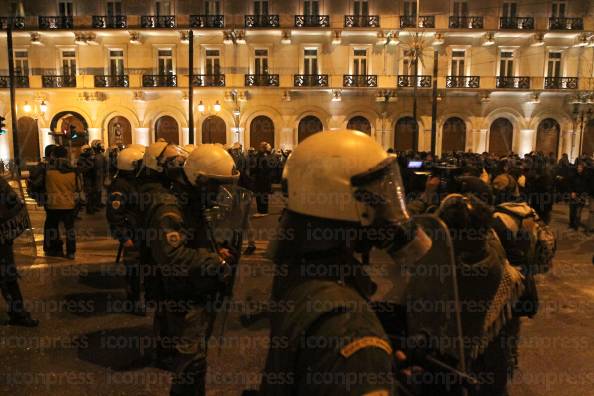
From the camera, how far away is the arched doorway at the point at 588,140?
27953mm

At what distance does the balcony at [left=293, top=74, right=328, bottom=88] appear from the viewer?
1047 inches

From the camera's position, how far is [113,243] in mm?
8977

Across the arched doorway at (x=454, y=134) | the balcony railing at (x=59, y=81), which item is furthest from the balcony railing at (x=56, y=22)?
the arched doorway at (x=454, y=134)

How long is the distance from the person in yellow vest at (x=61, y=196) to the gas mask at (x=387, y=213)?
718 centimetres

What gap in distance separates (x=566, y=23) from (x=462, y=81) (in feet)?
23.2

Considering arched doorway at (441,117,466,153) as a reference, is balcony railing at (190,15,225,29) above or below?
above

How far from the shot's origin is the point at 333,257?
4.88 feet

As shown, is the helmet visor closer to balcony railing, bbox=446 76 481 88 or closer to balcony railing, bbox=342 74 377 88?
balcony railing, bbox=342 74 377 88

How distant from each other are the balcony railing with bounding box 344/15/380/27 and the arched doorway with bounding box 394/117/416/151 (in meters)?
5.76

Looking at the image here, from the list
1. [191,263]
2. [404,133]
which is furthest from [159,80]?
[191,263]

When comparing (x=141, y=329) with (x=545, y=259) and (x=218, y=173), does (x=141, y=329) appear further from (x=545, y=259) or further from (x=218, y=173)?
(x=545, y=259)

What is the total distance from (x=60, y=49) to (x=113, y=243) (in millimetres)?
23431

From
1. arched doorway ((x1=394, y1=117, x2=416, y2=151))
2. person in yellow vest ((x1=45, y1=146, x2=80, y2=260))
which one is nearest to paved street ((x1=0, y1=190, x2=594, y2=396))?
person in yellow vest ((x1=45, y1=146, x2=80, y2=260))

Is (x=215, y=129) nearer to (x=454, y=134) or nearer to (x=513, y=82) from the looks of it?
(x=454, y=134)
